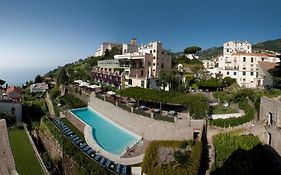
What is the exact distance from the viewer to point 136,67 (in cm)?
5066

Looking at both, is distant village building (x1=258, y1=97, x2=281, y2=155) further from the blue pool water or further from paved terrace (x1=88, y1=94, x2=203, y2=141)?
the blue pool water

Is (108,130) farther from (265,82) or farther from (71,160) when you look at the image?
(265,82)

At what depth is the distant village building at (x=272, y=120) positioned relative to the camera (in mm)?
18297

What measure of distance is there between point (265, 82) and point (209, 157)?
837 inches

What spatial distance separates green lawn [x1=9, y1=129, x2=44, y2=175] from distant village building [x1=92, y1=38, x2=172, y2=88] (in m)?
22.6

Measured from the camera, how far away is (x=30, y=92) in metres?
57.1

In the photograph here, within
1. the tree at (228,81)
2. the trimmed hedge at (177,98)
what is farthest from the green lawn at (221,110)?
the tree at (228,81)

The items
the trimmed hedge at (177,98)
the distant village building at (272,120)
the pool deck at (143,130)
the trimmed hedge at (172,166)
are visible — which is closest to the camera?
the distant village building at (272,120)

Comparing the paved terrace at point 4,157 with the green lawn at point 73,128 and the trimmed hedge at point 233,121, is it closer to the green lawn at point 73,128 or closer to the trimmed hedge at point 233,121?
the green lawn at point 73,128

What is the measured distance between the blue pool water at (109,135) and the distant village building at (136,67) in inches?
527

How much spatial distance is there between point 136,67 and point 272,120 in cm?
3321

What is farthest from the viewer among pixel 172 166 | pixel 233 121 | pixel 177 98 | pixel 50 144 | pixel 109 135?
pixel 177 98

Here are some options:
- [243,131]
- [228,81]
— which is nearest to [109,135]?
[243,131]

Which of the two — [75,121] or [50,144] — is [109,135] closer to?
[50,144]
